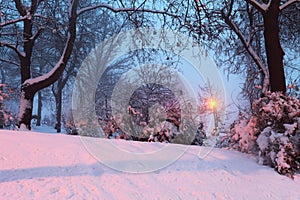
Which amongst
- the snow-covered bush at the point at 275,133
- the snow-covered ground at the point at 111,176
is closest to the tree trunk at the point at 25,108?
the snow-covered ground at the point at 111,176

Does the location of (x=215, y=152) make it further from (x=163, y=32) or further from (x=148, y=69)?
(x=148, y=69)

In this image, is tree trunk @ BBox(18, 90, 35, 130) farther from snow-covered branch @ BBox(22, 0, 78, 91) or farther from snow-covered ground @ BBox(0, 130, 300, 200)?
snow-covered ground @ BBox(0, 130, 300, 200)

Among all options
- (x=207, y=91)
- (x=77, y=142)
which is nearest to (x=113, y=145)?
(x=77, y=142)

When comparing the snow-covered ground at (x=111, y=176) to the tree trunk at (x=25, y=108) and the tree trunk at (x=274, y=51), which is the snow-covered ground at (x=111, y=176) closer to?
the tree trunk at (x=274, y=51)

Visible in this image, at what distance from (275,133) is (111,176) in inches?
125

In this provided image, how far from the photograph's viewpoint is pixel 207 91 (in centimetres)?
1981

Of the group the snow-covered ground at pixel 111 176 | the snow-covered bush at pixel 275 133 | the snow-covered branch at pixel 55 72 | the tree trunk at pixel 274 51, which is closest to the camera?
the snow-covered ground at pixel 111 176

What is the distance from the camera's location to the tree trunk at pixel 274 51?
674 cm

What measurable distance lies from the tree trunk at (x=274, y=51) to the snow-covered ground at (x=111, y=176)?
2.56 meters

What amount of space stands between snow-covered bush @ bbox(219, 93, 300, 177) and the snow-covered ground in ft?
0.82

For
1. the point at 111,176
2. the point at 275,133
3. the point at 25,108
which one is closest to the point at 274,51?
the point at 275,133

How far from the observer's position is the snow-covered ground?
10.3 feet

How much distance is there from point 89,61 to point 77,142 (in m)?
11.5

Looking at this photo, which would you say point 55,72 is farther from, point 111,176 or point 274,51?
point 274,51
